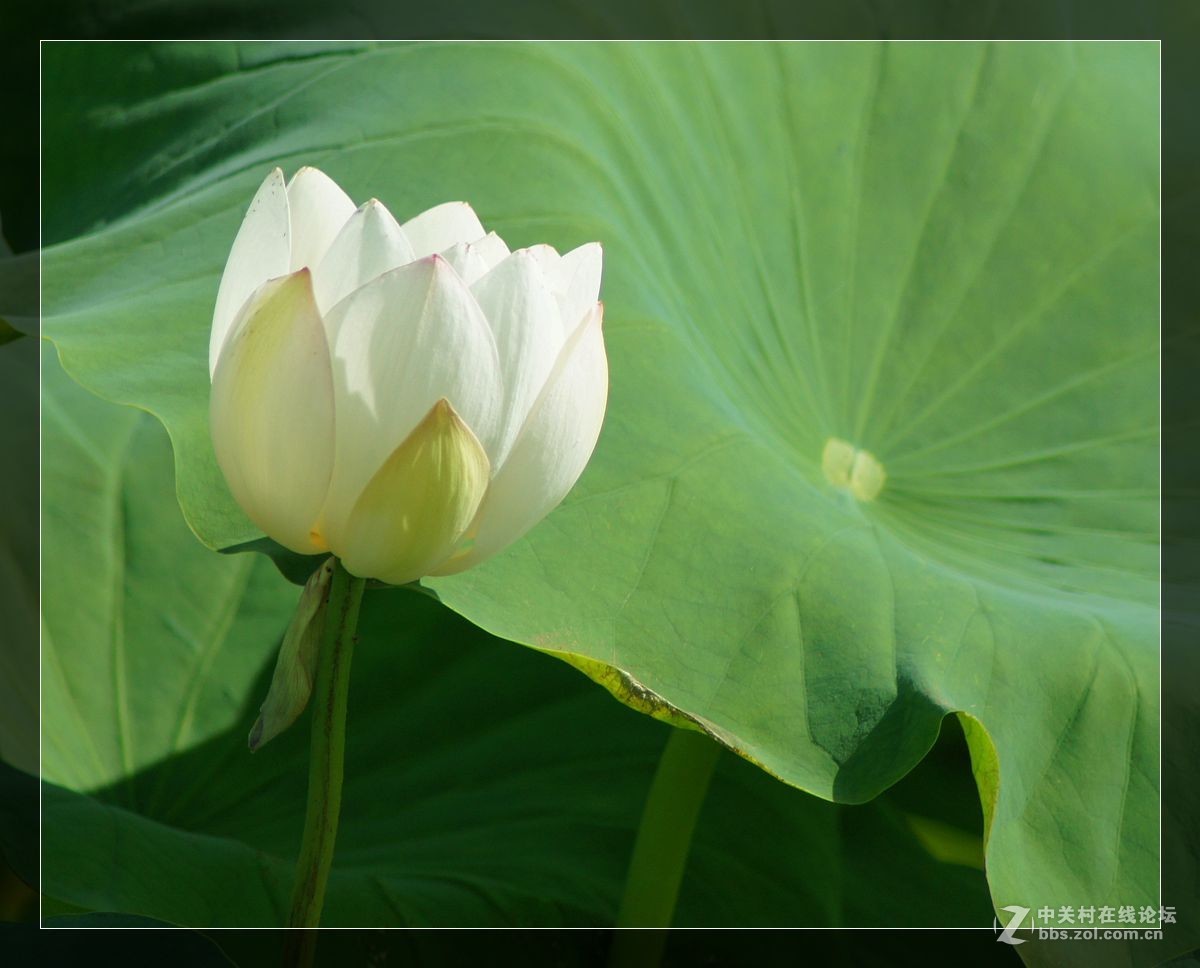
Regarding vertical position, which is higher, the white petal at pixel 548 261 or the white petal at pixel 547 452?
the white petal at pixel 548 261

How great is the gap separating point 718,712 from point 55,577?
428 mm

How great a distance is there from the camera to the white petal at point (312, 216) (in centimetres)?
43

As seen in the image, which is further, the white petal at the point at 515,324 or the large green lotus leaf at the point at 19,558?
the large green lotus leaf at the point at 19,558

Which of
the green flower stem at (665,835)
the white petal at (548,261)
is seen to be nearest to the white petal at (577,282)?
the white petal at (548,261)

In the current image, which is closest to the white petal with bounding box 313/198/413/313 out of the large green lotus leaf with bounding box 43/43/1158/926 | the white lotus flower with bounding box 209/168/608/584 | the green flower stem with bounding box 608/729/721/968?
the white lotus flower with bounding box 209/168/608/584

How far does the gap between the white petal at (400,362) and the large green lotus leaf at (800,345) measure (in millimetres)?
140

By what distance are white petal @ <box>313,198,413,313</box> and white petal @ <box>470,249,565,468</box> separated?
0.03m

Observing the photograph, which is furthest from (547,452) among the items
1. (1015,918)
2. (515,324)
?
(1015,918)

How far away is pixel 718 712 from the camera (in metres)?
0.53

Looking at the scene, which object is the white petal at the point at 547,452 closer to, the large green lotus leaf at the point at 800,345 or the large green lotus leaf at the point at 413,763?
the large green lotus leaf at the point at 800,345

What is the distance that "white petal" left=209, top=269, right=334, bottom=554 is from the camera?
1.24 ft

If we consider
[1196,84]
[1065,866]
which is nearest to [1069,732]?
[1065,866]

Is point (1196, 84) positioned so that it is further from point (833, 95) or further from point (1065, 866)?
point (1065, 866)

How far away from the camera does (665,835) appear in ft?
→ 2.08
